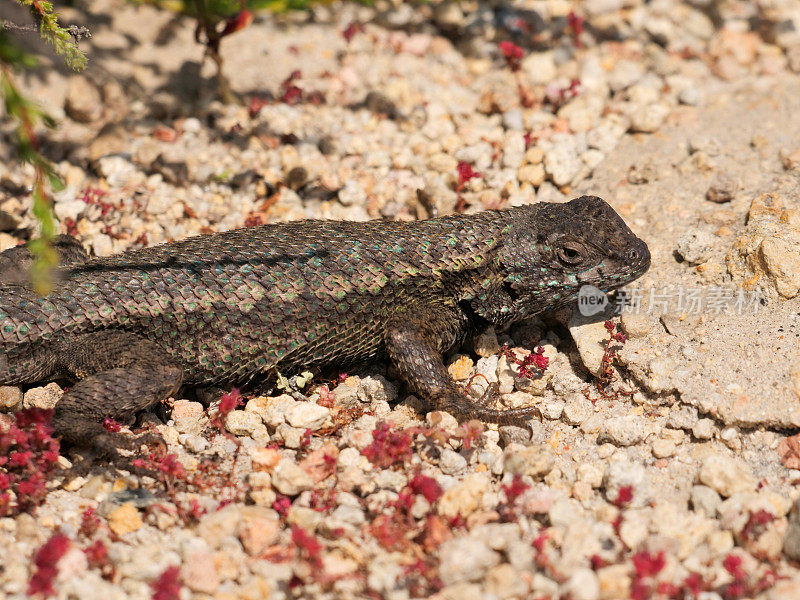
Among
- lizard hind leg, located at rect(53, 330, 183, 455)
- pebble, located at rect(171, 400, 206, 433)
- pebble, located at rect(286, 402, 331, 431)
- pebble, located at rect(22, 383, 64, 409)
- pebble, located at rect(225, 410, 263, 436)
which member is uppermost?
lizard hind leg, located at rect(53, 330, 183, 455)

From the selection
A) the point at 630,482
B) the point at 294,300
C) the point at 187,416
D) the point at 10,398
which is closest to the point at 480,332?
the point at 294,300

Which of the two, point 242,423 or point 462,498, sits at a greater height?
point 462,498

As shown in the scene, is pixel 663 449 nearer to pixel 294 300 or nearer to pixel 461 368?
pixel 461 368

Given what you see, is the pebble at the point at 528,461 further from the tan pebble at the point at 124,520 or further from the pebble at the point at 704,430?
the tan pebble at the point at 124,520

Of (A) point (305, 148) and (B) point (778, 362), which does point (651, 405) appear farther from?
(A) point (305, 148)

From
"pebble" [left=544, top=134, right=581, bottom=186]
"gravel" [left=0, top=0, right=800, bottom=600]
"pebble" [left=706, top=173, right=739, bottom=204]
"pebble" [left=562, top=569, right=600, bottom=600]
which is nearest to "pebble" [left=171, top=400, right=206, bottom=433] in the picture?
"gravel" [left=0, top=0, right=800, bottom=600]

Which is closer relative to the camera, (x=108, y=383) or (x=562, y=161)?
(x=108, y=383)

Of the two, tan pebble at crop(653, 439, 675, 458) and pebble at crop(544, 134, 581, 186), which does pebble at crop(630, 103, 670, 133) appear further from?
tan pebble at crop(653, 439, 675, 458)
